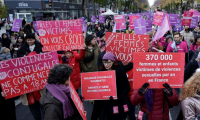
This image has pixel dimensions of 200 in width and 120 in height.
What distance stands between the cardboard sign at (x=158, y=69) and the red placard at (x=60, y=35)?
2101 millimetres

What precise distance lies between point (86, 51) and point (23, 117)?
2187mm

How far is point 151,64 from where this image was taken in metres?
2.55

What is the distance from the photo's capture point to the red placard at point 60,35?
4352mm

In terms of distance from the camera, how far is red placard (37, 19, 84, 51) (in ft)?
14.3

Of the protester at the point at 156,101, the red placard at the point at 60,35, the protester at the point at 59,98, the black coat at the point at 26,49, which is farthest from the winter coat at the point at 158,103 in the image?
the black coat at the point at 26,49

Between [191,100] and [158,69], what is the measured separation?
56 cm

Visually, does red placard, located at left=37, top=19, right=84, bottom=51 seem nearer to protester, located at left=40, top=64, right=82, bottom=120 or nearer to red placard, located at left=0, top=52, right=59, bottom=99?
red placard, located at left=0, top=52, right=59, bottom=99

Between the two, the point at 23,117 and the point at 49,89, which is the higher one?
the point at 49,89

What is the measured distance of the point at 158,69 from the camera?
2576 millimetres

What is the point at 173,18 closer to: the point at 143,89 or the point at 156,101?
the point at 156,101

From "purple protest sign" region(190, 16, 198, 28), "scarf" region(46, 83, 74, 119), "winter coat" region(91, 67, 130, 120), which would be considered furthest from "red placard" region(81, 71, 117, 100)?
"purple protest sign" region(190, 16, 198, 28)

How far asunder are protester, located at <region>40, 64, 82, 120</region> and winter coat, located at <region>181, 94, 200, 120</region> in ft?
4.38

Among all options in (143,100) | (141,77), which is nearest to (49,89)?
(141,77)

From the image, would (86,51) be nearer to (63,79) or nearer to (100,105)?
(100,105)
